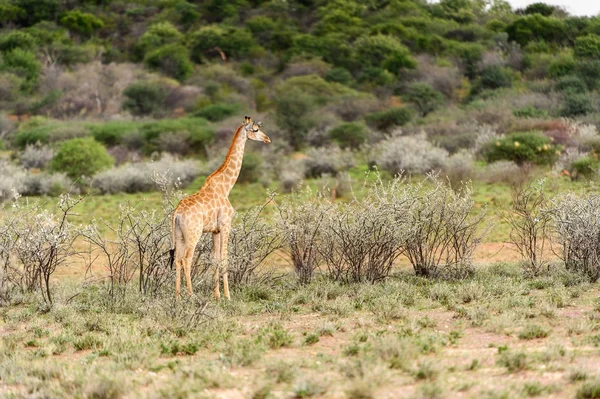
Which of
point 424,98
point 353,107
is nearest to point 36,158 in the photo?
point 353,107

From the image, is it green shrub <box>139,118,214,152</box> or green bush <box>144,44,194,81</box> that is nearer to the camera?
green shrub <box>139,118,214,152</box>

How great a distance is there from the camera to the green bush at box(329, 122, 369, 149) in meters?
28.9

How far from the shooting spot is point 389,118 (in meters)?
32.2

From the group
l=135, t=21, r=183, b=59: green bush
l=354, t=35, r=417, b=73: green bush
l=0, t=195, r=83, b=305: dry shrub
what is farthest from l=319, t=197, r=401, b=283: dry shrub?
l=135, t=21, r=183, b=59: green bush

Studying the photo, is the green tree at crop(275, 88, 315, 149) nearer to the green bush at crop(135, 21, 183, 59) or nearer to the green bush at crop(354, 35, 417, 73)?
the green bush at crop(354, 35, 417, 73)

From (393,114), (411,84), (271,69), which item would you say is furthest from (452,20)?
(393,114)

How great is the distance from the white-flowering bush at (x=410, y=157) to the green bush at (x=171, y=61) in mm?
22098

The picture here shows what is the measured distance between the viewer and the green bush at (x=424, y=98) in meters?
35.4

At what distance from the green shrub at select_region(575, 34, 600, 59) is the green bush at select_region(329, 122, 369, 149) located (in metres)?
12.8

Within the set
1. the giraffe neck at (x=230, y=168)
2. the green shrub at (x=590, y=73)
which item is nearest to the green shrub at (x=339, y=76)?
the green shrub at (x=590, y=73)

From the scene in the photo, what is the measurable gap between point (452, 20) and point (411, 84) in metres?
14.9

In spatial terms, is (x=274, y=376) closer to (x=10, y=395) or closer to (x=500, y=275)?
(x=10, y=395)

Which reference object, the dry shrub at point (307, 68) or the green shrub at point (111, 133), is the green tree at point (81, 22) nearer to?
the dry shrub at point (307, 68)

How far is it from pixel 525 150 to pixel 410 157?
9.67 feet
